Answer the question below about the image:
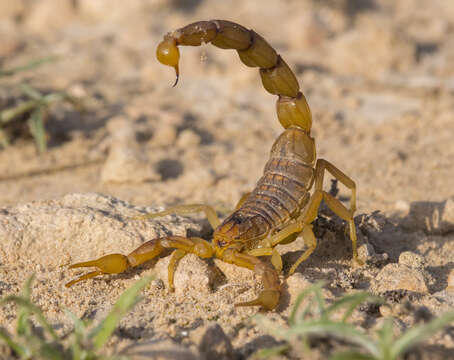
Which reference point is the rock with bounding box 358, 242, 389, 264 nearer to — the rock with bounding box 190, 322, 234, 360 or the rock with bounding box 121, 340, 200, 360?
the rock with bounding box 190, 322, 234, 360

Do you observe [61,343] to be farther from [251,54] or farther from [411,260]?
[411,260]

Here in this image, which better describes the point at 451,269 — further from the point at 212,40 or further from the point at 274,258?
the point at 212,40

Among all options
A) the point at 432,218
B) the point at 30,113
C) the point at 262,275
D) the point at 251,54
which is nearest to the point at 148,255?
the point at 262,275

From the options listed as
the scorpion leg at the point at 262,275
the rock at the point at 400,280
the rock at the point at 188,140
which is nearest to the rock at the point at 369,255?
the rock at the point at 400,280

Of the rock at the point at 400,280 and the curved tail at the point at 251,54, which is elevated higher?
the curved tail at the point at 251,54

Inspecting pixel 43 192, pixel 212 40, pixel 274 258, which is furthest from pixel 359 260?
pixel 43 192

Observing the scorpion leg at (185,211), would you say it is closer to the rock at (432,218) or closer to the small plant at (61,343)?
the small plant at (61,343)
